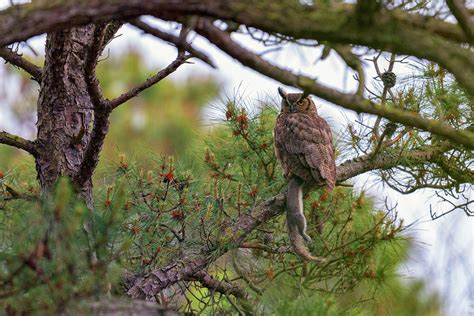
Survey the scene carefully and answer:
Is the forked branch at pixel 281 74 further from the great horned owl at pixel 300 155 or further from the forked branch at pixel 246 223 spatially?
the great horned owl at pixel 300 155

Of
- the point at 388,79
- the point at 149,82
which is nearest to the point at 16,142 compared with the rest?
the point at 149,82

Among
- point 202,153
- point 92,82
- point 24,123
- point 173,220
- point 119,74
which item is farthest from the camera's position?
point 119,74

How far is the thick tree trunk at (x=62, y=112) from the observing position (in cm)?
266

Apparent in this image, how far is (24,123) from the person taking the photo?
6.54 meters

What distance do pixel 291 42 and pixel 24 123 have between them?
5.07 meters

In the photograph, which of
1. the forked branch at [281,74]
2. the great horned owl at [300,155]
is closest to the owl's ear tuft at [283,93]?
the great horned owl at [300,155]

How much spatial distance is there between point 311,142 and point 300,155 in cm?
13

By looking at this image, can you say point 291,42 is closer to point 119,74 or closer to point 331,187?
point 331,187

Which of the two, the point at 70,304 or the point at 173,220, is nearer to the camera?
the point at 70,304

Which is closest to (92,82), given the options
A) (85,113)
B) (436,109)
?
(85,113)

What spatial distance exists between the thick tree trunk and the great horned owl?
0.67m

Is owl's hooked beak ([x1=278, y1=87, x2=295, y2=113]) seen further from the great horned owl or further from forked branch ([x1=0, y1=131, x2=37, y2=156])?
forked branch ([x1=0, y1=131, x2=37, y2=156])

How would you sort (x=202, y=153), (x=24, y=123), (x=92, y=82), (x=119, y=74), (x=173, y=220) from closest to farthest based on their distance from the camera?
1. (x=92, y=82)
2. (x=173, y=220)
3. (x=202, y=153)
4. (x=24, y=123)
5. (x=119, y=74)

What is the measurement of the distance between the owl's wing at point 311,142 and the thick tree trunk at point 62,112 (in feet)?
2.58
